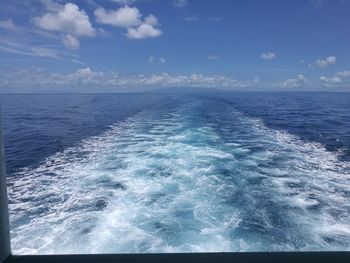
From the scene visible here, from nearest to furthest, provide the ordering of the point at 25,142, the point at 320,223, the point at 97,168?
the point at 320,223 → the point at 97,168 → the point at 25,142

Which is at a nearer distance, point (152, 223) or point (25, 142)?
point (152, 223)

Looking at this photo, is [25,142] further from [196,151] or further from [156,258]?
[156,258]

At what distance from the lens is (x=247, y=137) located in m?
15.4

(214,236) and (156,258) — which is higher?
(156,258)

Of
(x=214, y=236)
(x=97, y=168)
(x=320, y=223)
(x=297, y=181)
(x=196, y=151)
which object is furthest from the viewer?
(x=196, y=151)

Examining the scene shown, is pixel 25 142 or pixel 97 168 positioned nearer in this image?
pixel 97 168

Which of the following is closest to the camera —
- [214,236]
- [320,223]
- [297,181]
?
[214,236]

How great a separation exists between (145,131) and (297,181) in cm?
1018

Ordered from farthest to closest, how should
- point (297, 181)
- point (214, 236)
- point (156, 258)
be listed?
point (297, 181) → point (214, 236) → point (156, 258)

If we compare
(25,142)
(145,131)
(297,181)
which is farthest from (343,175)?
(25,142)

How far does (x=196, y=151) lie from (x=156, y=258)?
1102cm

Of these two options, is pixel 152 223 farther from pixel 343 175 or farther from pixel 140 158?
pixel 343 175

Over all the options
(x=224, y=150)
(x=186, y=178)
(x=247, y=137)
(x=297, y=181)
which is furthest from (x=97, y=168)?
(x=247, y=137)

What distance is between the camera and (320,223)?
6141 millimetres
